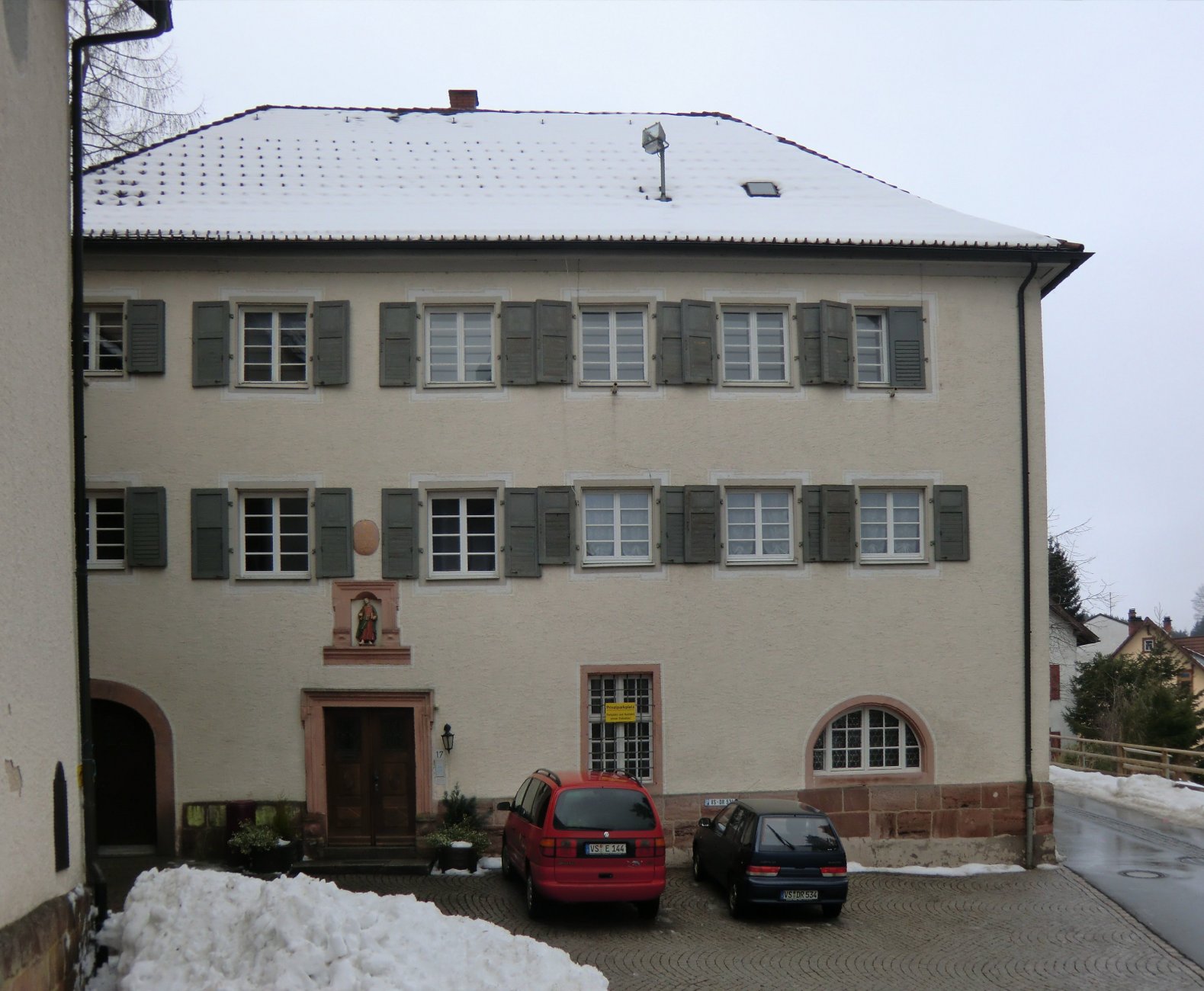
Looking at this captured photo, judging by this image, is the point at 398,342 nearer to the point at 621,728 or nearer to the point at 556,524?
the point at 556,524

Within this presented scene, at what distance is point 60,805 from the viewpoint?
9797 mm

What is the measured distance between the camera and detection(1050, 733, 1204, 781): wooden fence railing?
25.9 meters

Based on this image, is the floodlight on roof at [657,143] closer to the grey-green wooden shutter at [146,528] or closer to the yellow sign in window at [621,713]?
the yellow sign in window at [621,713]

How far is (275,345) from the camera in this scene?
1802cm

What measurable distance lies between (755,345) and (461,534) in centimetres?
505

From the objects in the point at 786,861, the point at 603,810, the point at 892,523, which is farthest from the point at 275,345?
the point at 786,861

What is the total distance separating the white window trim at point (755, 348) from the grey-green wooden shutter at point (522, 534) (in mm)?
3344

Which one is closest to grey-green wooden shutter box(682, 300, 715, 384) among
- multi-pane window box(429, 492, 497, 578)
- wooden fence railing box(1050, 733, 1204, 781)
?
multi-pane window box(429, 492, 497, 578)

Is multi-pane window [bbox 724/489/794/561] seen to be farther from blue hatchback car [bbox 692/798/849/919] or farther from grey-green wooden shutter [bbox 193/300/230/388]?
grey-green wooden shutter [bbox 193/300/230/388]

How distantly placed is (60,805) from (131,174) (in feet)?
40.5

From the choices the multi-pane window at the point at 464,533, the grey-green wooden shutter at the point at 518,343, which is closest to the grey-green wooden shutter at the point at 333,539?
the multi-pane window at the point at 464,533

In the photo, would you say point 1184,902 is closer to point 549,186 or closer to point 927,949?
point 927,949

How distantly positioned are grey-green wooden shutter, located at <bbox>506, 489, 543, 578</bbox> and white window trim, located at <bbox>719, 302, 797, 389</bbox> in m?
3.34

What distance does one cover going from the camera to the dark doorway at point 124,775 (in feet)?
57.6
